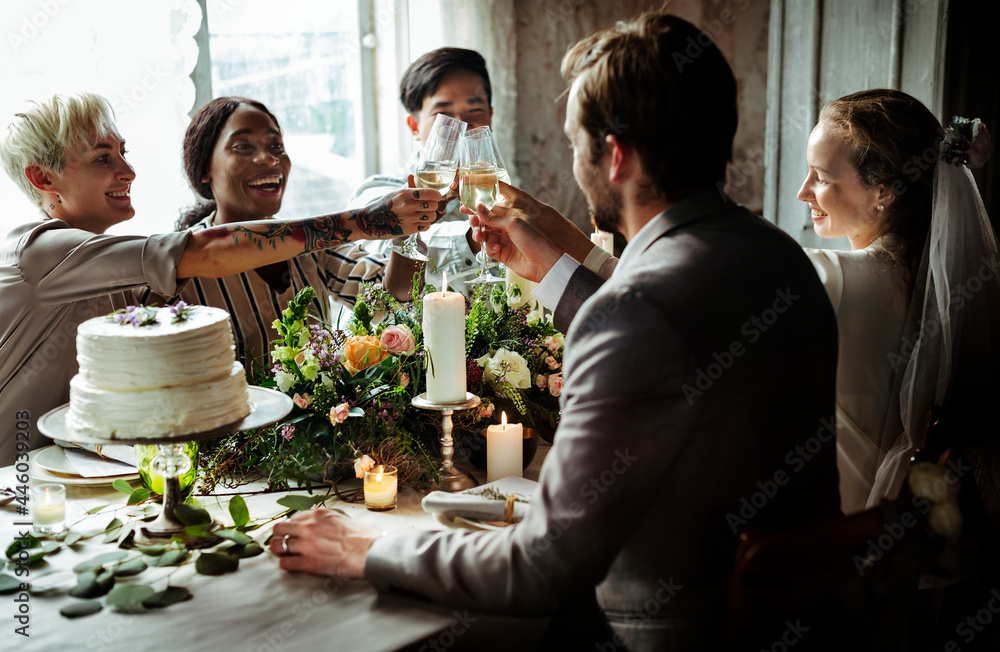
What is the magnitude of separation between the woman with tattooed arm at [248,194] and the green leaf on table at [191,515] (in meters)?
1.12

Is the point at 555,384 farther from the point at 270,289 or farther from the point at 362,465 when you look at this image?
the point at 270,289

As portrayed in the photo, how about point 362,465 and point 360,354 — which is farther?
point 360,354

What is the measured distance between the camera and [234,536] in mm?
1368

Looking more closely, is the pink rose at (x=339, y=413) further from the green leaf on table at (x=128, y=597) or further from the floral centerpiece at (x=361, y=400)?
the green leaf on table at (x=128, y=597)

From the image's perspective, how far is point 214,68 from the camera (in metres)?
3.54

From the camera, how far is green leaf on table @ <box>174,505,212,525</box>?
140 centimetres

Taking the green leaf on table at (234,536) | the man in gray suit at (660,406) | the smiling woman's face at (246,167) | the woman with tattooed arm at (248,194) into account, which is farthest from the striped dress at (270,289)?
the man in gray suit at (660,406)

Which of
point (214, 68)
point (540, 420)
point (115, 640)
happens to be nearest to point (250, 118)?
point (214, 68)

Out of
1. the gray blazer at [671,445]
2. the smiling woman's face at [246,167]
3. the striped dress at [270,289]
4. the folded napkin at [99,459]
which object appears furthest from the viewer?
the smiling woman's face at [246,167]

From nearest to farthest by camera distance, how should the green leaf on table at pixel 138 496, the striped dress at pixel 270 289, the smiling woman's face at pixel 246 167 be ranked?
the green leaf on table at pixel 138 496 → the striped dress at pixel 270 289 → the smiling woman's face at pixel 246 167

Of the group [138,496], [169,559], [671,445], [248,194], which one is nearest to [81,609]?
[169,559]

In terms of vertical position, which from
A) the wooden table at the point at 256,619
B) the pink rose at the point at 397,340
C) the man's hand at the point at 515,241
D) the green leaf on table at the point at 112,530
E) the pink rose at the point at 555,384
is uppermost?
the man's hand at the point at 515,241

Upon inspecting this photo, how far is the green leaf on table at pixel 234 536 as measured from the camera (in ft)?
4.46

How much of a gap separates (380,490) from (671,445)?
63 centimetres
